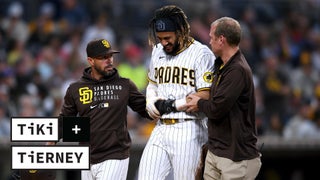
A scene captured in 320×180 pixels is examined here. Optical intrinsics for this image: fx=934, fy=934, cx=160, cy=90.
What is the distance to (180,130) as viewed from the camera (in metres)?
8.34

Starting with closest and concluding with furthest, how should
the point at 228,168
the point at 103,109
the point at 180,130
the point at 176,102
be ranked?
the point at 228,168 → the point at 176,102 → the point at 180,130 → the point at 103,109

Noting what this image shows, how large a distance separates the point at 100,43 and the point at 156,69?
1.85ft

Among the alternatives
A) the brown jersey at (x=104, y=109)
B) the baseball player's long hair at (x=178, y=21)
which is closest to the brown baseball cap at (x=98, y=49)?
the brown jersey at (x=104, y=109)

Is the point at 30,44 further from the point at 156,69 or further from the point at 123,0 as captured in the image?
the point at 156,69

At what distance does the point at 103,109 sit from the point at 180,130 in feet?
2.43

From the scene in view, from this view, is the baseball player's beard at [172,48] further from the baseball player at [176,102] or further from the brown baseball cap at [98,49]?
the brown baseball cap at [98,49]

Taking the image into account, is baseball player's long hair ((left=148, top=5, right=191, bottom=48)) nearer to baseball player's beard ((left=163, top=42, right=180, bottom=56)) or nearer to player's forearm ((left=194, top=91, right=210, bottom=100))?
baseball player's beard ((left=163, top=42, right=180, bottom=56))

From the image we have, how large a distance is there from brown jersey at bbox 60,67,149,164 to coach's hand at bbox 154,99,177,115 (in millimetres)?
430

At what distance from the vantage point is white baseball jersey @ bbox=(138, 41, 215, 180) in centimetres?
828

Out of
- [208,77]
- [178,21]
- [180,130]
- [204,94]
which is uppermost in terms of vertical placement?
[178,21]

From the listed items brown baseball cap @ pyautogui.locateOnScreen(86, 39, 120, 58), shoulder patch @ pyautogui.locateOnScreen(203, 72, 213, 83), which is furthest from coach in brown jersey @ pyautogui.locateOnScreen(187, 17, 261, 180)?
brown baseball cap @ pyautogui.locateOnScreen(86, 39, 120, 58)

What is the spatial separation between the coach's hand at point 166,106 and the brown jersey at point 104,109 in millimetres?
430

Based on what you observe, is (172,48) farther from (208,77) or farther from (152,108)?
(152,108)

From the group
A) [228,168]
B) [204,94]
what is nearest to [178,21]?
[204,94]
